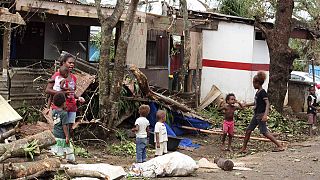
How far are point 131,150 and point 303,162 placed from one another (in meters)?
3.39

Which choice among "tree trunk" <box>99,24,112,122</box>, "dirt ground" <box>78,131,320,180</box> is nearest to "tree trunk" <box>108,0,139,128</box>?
"tree trunk" <box>99,24,112,122</box>

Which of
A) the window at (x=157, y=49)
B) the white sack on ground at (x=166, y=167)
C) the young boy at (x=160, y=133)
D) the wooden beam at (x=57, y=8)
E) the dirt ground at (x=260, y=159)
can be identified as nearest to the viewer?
the white sack on ground at (x=166, y=167)

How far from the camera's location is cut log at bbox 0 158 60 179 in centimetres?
611

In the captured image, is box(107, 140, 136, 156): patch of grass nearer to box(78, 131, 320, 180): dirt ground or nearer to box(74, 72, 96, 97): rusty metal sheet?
box(78, 131, 320, 180): dirt ground

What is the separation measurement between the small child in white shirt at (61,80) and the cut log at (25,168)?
230 centimetres

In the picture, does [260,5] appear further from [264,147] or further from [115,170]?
[115,170]

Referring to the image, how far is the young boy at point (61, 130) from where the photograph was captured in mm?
8320

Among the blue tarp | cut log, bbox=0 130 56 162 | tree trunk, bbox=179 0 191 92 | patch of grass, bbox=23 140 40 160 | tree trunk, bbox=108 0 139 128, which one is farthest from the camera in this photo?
tree trunk, bbox=179 0 191 92

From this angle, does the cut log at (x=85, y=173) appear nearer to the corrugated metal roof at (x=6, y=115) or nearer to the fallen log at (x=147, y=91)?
the corrugated metal roof at (x=6, y=115)

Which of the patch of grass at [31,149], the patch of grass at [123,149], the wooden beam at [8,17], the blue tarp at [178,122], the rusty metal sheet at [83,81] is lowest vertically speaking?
the patch of grass at [123,149]

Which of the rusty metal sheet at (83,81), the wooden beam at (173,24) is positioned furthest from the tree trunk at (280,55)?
the rusty metal sheet at (83,81)

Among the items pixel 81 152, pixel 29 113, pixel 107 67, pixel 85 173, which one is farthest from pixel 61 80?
pixel 29 113

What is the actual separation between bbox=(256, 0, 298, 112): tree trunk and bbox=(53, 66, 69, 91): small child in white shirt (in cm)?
865

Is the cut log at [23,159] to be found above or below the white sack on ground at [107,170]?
above
